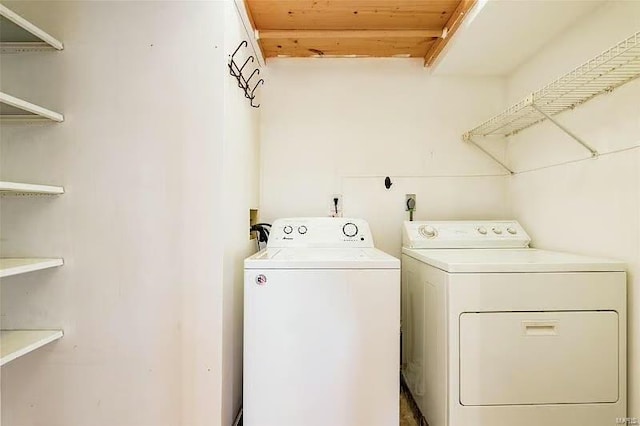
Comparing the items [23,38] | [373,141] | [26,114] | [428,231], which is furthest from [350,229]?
[23,38]

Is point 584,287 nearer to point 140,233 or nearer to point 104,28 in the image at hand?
point 140,233

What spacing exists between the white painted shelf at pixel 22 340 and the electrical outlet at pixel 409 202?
1927mm

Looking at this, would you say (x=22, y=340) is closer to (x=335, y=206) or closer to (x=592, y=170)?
(x=335, y=206)

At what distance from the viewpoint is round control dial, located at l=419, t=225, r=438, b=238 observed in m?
2.02

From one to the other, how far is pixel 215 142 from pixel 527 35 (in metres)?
1.68

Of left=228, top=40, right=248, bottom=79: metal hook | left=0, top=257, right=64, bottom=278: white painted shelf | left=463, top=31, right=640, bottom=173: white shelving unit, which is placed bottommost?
left=0, top=257, right=64, bottom=278: white painted shelf

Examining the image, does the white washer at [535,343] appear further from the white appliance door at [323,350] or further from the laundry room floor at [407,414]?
the laundry room floor at [407,414]

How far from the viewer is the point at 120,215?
1.42 m

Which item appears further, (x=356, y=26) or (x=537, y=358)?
(x=356, y=26)

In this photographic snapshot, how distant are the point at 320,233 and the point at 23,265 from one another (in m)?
1.32

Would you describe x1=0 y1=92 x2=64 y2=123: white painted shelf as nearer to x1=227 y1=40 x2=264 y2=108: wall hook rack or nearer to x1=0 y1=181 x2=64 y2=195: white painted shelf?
x1=0 y1=181 x2=64 y2=195: white painted shelf

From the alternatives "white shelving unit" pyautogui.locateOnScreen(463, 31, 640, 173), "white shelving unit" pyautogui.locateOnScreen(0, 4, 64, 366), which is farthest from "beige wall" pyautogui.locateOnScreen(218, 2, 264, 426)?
"white shelving unit" pyautogui.locateOnScreen(463, 31, 640, 173)

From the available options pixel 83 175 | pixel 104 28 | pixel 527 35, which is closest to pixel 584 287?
pixel 527 35

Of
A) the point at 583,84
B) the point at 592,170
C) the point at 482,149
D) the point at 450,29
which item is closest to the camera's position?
the point at 583,84
